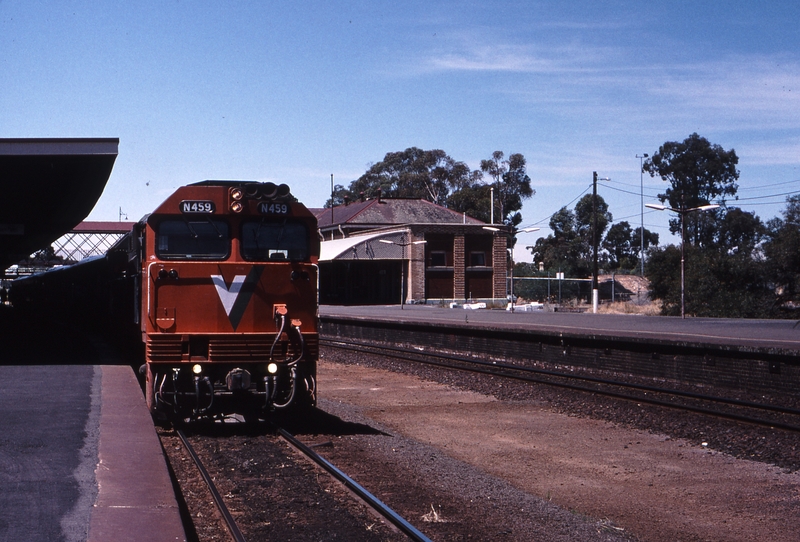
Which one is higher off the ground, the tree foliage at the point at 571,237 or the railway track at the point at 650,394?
the tree foliage at the point at 571,237

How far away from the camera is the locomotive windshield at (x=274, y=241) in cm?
997

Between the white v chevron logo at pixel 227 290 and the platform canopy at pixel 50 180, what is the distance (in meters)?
6.78

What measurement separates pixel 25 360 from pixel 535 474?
1036cm

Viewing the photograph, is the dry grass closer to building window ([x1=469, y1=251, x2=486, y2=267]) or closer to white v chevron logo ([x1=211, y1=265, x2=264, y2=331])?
white v chevron logo ([x1=211, y1=265, x2=264, y2=331])

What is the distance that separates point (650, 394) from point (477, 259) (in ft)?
152

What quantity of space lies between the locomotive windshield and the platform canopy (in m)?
6.53

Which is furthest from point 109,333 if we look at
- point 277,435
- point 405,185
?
point 405,185

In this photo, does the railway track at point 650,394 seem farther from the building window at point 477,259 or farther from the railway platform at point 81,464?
the building window at point 477,259

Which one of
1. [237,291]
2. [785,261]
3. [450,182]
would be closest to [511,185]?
[450,182]

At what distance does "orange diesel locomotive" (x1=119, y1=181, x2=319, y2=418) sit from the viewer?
9594 millimetres

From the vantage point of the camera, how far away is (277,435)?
1009cm

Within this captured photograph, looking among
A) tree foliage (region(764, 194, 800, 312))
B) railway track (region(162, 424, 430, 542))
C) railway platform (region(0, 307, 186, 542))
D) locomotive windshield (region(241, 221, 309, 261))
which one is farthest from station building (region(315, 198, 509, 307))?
railway track (region(162, 424, 430, 542))

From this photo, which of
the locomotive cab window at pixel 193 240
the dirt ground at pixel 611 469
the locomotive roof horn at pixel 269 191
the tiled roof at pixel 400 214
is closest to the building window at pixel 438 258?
the tiled roof at pixel 400 214

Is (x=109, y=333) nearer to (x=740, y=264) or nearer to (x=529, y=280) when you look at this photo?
(x=740, y=264)
